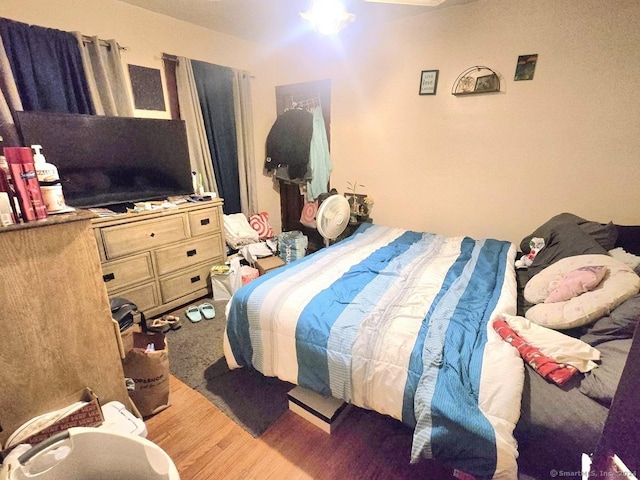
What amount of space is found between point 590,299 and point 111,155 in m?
3.07

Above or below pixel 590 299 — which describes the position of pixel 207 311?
below

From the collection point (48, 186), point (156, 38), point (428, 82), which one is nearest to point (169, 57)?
point (156, 38)

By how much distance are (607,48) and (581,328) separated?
1.93 m

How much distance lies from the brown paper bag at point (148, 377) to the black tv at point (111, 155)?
137 centimetres

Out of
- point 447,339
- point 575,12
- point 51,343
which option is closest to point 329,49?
point 575,12

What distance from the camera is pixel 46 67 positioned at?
6.55 ft

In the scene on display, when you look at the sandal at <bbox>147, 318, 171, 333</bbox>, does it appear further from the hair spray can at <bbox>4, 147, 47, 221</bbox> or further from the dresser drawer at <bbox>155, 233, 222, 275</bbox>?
the hair spray can at <bbox>4, 147, 47, 221</bbox>

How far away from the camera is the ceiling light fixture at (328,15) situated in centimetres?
167

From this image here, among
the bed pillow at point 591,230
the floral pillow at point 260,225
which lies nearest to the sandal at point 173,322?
the floral pillow at point 260,225

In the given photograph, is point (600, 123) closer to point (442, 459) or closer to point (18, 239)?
point (442, 459)

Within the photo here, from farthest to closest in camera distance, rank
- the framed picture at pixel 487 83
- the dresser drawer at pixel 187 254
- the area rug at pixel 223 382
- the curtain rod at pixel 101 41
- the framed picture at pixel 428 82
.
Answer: the framed picture at pixel 428 82 → the dresser drawer at pixel 187 254 → the framed picture at pixel 487 83 → the curtain rod at pixel 101 41 → the area rug at pixel 223 382

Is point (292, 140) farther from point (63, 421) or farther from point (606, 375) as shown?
point (606, 375)

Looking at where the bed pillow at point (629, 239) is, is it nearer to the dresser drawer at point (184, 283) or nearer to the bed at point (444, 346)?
the bed at point (444, 346)

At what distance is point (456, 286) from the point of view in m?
1.66
